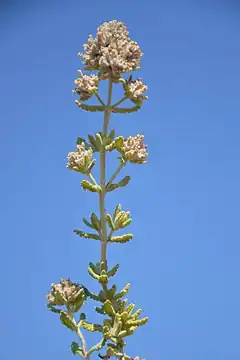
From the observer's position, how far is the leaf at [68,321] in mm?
1146

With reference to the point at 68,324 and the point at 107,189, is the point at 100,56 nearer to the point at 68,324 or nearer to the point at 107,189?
the point at 107,189

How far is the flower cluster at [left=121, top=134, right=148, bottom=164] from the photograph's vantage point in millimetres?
1219

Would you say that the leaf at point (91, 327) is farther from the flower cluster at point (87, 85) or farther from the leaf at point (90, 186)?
the flower cluster at point (87, 85)

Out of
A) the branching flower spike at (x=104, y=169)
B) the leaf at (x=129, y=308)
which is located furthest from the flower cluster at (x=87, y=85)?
the leaf at (x=129, y=308)

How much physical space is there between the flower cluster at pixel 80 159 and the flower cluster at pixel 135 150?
0.09 meters

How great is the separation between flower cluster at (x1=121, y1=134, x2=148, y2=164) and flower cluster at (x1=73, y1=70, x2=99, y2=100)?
15 centimetres

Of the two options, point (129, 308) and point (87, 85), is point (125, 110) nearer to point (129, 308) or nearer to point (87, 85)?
point (87, 85)

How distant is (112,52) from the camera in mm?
1152

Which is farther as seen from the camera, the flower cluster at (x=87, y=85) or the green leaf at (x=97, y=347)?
the flower cluster at (x=87, y=85)

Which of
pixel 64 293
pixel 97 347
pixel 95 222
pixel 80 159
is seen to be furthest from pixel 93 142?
pixel 97 347

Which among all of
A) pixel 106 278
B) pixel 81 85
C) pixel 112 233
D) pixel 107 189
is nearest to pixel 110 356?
pixel 106 278

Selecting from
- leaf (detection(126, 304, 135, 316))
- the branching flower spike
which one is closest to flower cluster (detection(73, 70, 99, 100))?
the branching flower spike

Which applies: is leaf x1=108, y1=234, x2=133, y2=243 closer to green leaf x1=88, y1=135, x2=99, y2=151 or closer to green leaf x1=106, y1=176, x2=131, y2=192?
green leaf x1=106, y1=176, x2=131, y2=192

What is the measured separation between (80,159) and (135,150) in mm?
140
